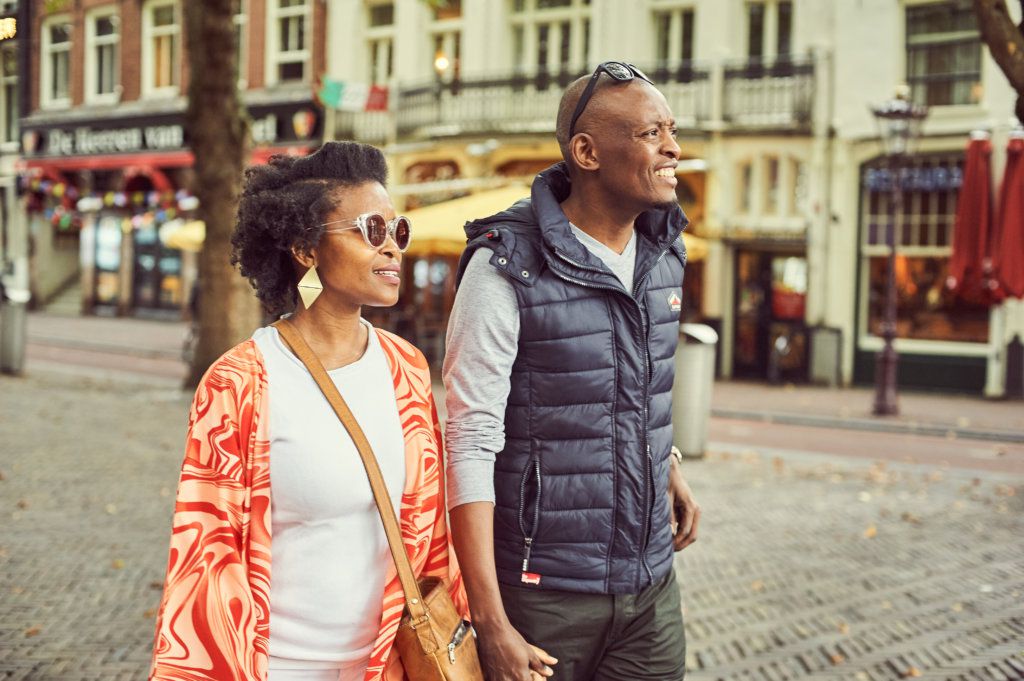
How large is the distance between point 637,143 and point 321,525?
1031mm

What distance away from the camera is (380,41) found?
24688mm

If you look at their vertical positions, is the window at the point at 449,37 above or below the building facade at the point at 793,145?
above

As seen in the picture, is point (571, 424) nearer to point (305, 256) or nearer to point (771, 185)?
point (305, 256)

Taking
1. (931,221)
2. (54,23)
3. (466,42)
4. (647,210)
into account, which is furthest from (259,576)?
(54,23)

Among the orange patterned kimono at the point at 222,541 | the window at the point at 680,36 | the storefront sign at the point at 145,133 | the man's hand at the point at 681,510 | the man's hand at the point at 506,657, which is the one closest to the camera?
the orange patterned kimono at the point at 222,541

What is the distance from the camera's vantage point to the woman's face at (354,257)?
2.29 metres

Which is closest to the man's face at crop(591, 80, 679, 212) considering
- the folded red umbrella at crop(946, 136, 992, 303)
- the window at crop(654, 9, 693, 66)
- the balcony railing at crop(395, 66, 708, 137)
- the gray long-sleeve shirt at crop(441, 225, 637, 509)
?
the gray long-sleeve shirt at crop(441, 225, 637, 509)

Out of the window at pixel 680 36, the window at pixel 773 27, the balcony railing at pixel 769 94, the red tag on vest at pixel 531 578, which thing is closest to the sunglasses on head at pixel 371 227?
the red tag on vest at pixel 531 578

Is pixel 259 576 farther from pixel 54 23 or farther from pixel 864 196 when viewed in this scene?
pixel 54 23

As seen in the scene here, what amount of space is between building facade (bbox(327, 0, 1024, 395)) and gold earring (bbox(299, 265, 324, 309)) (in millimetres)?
16497

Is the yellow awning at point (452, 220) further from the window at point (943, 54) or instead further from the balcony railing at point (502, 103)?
the window at point (943, 54)

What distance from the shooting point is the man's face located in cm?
238

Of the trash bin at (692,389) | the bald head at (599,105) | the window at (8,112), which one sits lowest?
the trash bin at (692,389)

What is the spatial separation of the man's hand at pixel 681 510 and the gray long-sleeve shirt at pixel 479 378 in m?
0.58
